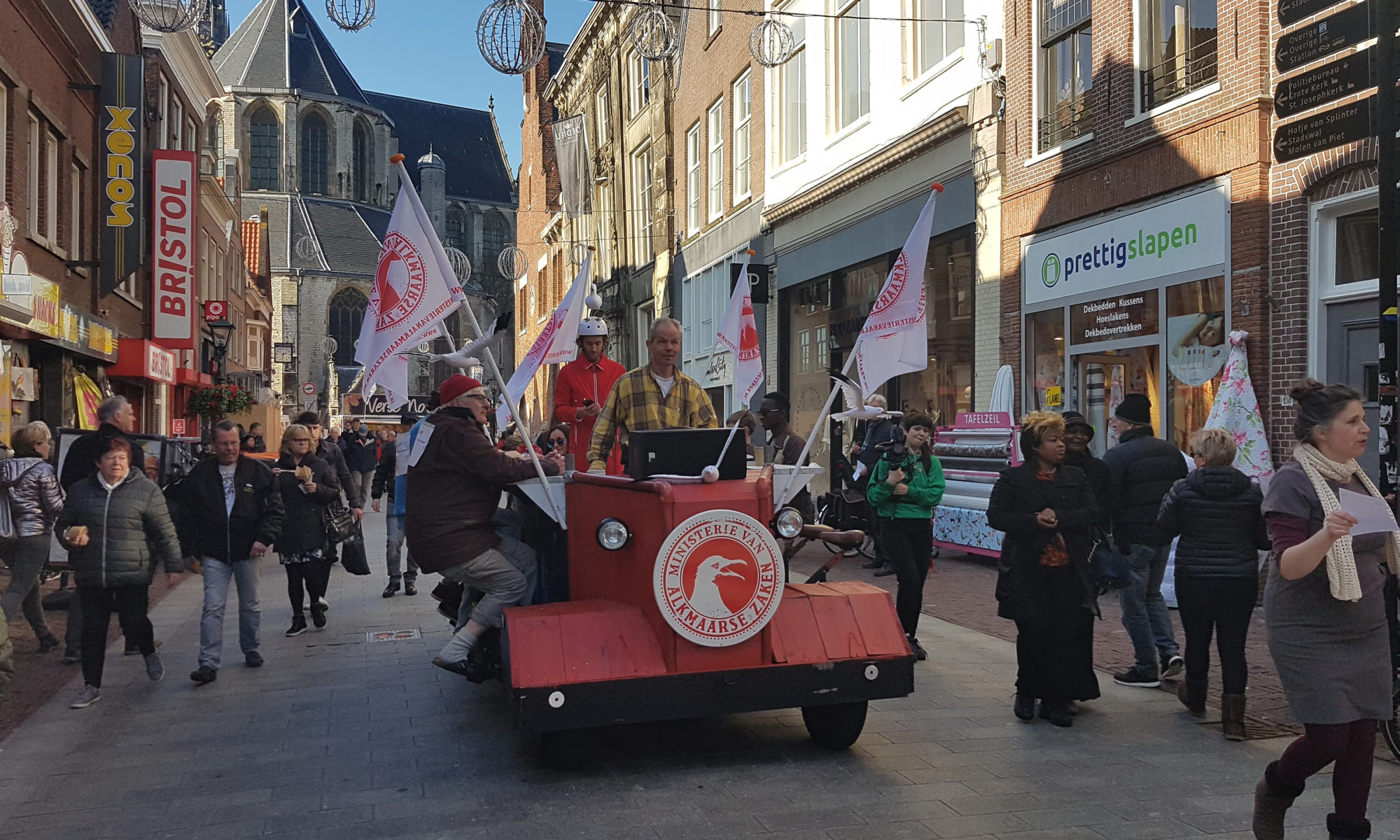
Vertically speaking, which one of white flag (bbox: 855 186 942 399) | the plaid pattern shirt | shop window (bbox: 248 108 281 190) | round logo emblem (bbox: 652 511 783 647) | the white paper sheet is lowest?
round logo emblem (bbox: 652 511 783 647)

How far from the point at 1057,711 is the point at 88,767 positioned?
16.0 ft

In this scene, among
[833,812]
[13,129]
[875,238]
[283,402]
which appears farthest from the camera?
[283,402]

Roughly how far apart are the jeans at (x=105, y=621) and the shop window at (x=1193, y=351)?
9.92 m

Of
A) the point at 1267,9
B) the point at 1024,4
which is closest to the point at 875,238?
the point at 1024,4

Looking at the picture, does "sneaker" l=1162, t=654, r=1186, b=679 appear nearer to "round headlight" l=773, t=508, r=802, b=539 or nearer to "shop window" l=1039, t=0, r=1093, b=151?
"round headlight" l=773, t=508, r=802, b=539

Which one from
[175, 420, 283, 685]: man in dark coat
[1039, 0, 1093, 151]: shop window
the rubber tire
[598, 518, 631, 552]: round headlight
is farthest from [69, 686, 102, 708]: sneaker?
[1039, 0, 1093, 151]: shop window

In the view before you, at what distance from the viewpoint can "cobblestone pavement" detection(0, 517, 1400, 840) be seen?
4730 mm

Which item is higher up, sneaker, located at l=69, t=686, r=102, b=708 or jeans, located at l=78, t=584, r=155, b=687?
jeans, located at l=78, t=584, r=155, b=687

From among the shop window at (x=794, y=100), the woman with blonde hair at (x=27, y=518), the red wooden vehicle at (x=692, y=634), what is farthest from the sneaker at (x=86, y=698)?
the shop window at (x=794, y=100)

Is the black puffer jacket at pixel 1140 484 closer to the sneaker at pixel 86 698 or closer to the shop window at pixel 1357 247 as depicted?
the shop window at pixel 1357 247

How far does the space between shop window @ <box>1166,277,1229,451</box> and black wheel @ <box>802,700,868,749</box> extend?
792 cm

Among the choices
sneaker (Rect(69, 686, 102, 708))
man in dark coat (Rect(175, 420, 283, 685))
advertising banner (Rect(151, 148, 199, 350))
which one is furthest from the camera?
advertising banner (Rect(151, 148, 199, 350))

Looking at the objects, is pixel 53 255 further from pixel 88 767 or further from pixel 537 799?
pixel 537 799

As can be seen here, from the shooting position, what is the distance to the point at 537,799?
5.05 metres
